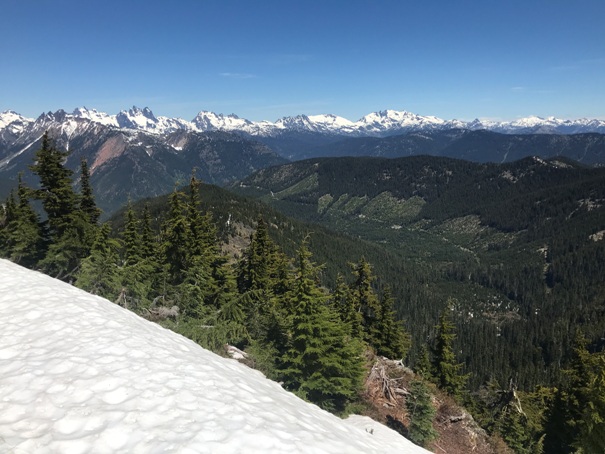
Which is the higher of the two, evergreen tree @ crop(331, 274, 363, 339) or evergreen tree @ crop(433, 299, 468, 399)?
evergreen tree @ crop(331, 274, 363, 339)

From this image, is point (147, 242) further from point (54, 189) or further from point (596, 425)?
point (596, 425)

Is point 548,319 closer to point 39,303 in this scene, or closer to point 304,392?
point 304,392

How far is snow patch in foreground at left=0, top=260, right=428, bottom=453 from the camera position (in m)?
5.00

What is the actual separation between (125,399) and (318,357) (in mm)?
15506

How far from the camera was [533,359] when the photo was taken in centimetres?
14275

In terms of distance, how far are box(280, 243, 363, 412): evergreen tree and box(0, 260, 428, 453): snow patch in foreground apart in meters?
12.1

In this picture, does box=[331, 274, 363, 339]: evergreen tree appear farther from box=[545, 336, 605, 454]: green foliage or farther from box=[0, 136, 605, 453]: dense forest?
box=[545, 336, 605, 454]: green foliage

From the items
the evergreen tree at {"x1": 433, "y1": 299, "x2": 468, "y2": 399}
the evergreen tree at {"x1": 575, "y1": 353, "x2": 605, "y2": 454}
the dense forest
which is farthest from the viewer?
the evergreen tree at {"x1": 433, "y1": 299, "x2": 468, "y2": 399}

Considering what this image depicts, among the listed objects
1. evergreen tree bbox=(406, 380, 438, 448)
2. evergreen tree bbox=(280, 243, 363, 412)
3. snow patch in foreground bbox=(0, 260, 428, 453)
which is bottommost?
evergreen tree bbox=(406, 380, 438, 448)

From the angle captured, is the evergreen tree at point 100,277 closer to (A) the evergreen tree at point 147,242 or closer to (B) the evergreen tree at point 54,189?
(B) the evergreen tree at point 54,189

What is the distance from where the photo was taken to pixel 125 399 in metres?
5.83

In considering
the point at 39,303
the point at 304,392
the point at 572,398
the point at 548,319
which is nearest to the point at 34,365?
the point at 39,303

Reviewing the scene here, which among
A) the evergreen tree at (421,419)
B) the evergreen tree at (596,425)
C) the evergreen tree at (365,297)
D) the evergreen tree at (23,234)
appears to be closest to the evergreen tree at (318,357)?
the evergreen tree at (421,419)

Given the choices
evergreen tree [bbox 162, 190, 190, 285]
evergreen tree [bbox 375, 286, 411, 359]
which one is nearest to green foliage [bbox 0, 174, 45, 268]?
evergreen tree [bbox 162, 190, 190, 285]
